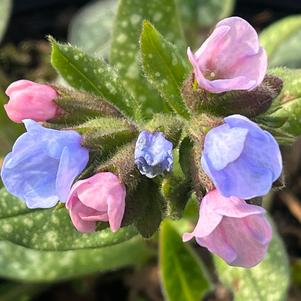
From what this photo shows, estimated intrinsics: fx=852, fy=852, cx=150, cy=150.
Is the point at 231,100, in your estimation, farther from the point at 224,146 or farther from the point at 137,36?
the point at 137,36

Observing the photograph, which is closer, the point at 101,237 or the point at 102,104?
the point at 102,104

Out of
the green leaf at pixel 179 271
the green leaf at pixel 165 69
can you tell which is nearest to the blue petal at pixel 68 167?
the green leaf at pixel 165 69

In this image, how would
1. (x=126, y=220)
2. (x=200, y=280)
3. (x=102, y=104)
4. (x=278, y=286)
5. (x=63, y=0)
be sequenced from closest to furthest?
(x=126, y=220)
(x=102, y=104)
(x=278, y=286)
(x=200, y=280)
(x=63, y=0)

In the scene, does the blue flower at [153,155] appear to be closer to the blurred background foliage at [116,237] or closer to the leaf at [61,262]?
the blurred background foliage at [116,237]

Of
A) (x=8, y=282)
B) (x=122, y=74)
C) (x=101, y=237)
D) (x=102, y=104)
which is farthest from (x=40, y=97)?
(x=8, y=282)

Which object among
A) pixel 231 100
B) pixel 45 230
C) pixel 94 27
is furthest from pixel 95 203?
pixel 94 27

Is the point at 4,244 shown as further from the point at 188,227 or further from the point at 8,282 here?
the point at 188,227

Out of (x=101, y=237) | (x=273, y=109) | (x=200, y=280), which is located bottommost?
(x=200, y=280)
